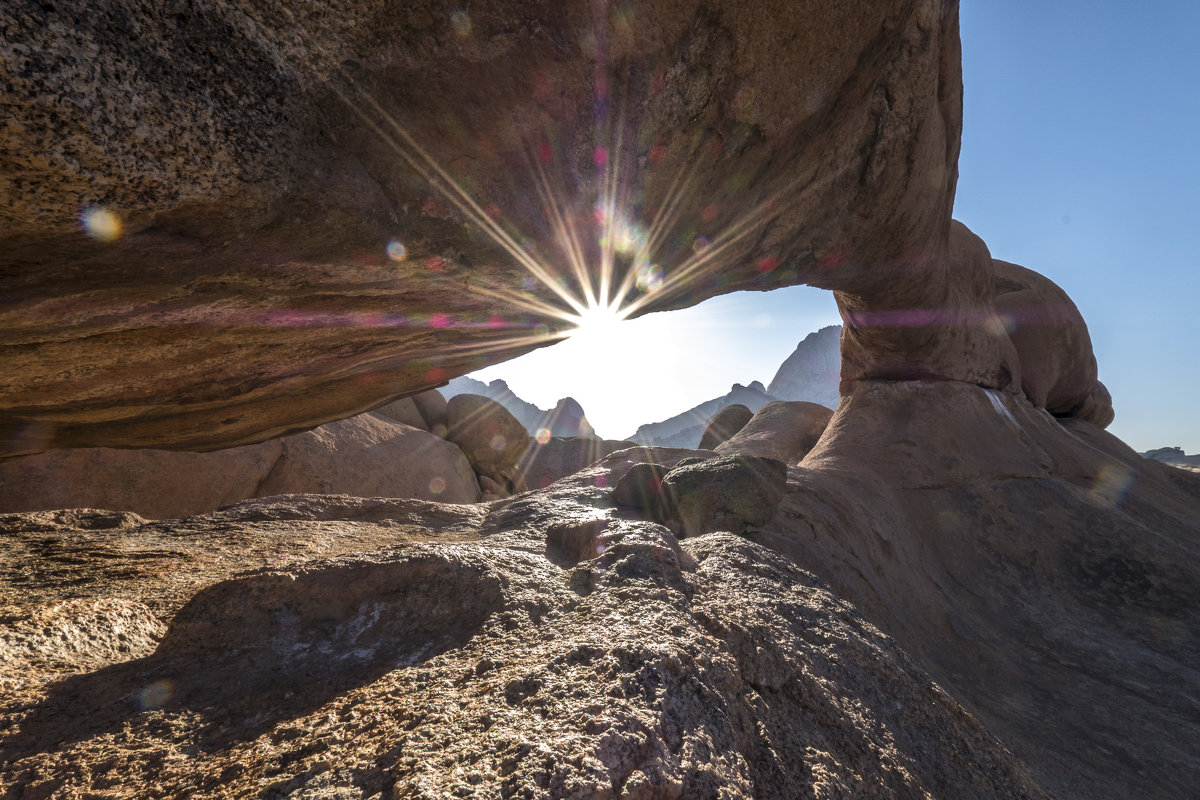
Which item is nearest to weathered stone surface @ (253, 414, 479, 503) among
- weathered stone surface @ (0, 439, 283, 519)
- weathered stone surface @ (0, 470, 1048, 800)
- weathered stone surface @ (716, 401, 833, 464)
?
weathered stone surface @ (0, 439, 283, 519)

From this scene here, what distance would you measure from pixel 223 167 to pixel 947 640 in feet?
17.5

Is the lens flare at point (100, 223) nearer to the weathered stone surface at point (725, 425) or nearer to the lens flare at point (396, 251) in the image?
the lens flare at point (396, 251)

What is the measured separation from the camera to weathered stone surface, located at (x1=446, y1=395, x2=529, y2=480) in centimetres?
1231

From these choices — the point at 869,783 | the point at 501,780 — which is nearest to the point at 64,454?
the point at 501,780

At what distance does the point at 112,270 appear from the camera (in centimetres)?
173

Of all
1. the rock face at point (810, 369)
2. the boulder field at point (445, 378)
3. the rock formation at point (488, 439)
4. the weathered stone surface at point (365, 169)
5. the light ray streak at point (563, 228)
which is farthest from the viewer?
the rock face at point (810, 369)

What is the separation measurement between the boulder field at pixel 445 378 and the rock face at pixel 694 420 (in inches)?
2287

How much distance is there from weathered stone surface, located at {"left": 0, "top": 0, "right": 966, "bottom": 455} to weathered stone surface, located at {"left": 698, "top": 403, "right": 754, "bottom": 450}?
10101 mm

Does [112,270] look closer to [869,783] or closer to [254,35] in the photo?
[254,35]

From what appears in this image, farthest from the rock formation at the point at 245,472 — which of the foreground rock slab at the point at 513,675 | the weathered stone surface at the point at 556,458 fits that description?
the weathered stone surface at the point at 556,458

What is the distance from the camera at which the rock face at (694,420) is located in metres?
66.6

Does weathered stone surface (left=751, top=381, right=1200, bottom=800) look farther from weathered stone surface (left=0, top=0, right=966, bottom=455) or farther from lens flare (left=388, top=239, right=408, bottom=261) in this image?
lens flare (left=388, top=239, right=408, bottom=261)

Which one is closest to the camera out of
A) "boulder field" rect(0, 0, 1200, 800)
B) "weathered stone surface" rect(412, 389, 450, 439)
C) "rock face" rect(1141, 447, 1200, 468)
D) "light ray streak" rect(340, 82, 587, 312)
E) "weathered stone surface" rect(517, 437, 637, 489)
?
"boulder field" rect(0, 0, 1200, 800)

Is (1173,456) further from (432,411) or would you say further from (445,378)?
(445,378)
